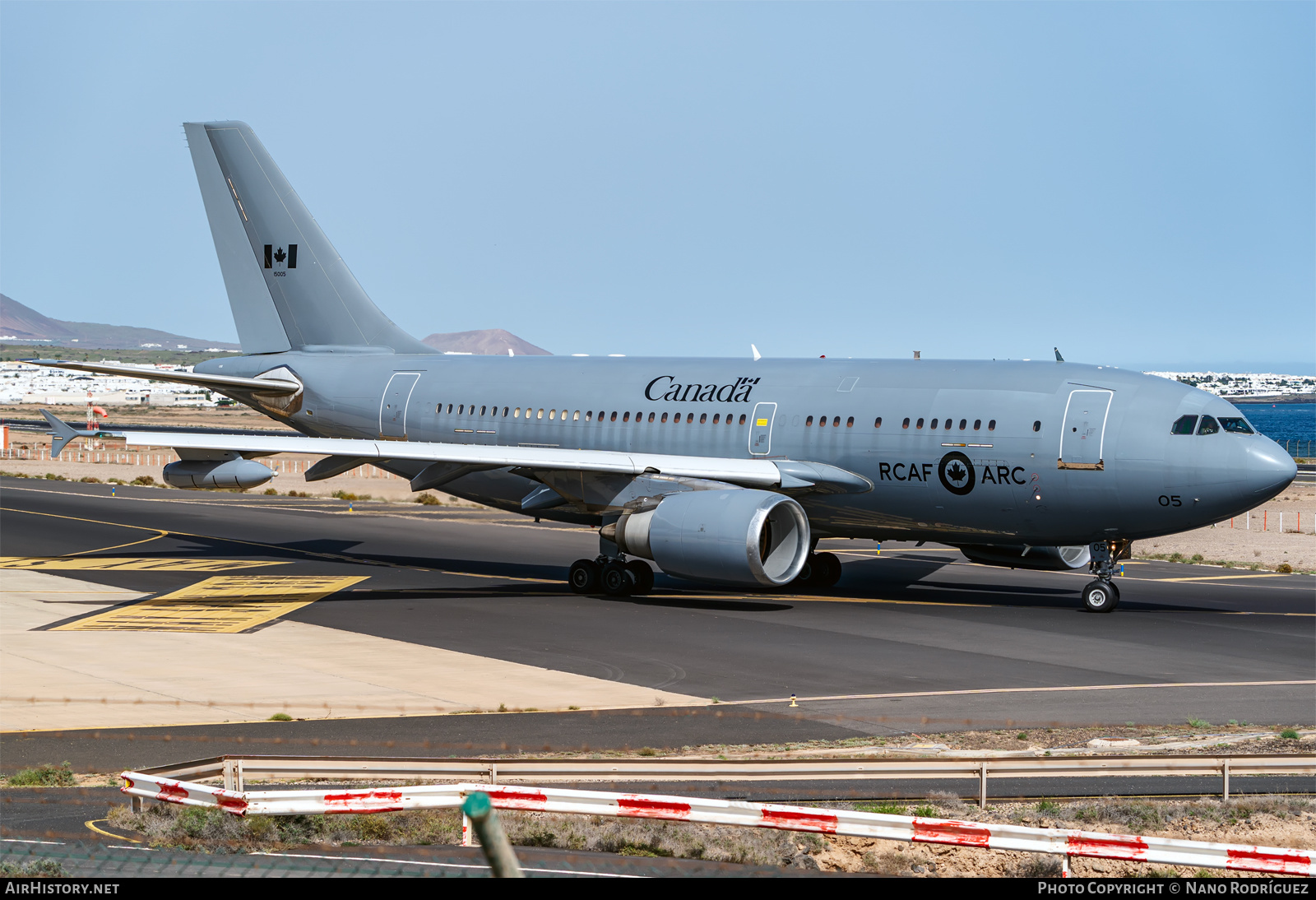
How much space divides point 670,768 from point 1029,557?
22.2 m

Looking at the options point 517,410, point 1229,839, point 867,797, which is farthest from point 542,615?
point 1229,839

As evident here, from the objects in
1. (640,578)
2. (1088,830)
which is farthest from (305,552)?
(1088,830)

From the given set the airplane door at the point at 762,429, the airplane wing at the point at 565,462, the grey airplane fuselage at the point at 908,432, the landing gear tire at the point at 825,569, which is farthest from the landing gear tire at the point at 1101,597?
the airplane door at the point at 762,429

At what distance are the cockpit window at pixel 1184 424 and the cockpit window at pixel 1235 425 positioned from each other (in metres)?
0.53

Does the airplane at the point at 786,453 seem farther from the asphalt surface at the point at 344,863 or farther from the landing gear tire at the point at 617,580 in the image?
the asphalt surface at the point at 344,863

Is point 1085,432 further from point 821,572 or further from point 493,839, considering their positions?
point 493,839

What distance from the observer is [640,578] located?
31.0 m

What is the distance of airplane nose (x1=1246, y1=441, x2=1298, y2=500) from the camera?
2633 centimetres

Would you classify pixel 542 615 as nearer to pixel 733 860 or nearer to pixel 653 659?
pixel 653 659

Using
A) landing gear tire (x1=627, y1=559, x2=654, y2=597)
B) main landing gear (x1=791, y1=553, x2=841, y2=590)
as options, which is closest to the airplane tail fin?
landing gear tire (x1=627, y1=559, x2=654, y2=597)

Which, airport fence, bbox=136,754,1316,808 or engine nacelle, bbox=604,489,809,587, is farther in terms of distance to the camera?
engine nacelle, bbox=604,489,809,587

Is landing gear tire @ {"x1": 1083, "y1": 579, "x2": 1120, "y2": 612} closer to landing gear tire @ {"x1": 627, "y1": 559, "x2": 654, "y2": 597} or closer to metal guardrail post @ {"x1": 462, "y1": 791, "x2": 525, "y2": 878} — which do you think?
landing gear tire @ {"x1": 627, "y1": 559, "x2": 654, "y2": 597}

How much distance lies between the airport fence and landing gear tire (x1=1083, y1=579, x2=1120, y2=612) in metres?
15.5

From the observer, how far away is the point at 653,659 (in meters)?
22.8
